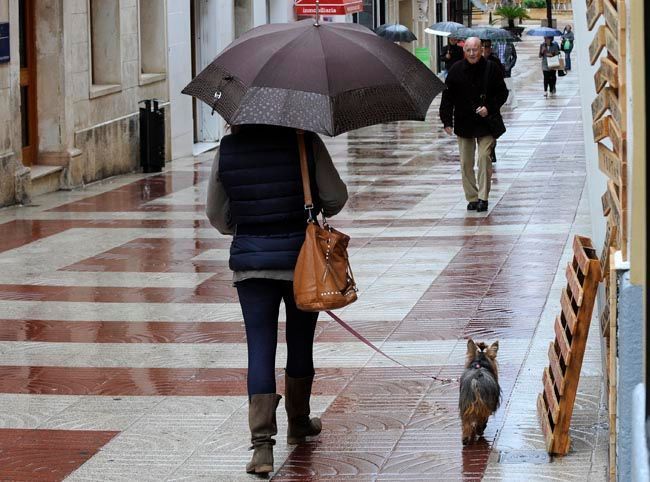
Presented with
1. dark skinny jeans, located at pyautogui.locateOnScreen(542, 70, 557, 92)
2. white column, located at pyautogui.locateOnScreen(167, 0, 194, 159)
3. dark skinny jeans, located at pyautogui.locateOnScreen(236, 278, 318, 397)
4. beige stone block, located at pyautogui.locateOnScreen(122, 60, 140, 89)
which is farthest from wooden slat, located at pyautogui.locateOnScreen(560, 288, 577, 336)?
dark skinny jeans, located at pyautogui.locateOnScreen(542, 70, 557, 92)

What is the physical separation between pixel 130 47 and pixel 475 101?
776 cm

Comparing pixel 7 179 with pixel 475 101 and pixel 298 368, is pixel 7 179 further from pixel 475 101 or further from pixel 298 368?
pixel 298 368

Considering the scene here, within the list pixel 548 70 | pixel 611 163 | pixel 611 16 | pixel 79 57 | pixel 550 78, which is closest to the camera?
pixel 611 16

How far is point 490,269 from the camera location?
11289mm

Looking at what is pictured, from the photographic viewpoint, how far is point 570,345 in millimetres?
6113

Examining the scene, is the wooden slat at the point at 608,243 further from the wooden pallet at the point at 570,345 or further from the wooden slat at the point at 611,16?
the wooden slat at the point at 611,16

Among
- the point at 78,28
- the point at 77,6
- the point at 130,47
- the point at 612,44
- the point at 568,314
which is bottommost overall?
the point at 568,314

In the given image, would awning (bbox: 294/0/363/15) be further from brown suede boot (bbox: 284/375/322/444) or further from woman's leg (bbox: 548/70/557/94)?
brown suede boot (bbox: 284/375/322/444)

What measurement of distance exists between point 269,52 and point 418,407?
213cm

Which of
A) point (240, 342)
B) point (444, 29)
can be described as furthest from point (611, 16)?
point (444, 29)

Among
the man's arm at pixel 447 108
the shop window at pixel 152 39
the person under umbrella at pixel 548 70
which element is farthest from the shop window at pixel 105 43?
the person under umbrella at pixel 548 70

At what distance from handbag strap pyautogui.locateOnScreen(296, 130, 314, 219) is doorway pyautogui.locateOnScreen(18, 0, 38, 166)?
12377mm

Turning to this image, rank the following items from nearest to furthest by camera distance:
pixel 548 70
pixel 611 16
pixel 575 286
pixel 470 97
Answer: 1. pixel 611 16
2. pixel 575 286
3. pixel 470 97
4. pixel 548 70

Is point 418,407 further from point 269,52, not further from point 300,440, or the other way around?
point 269,52
